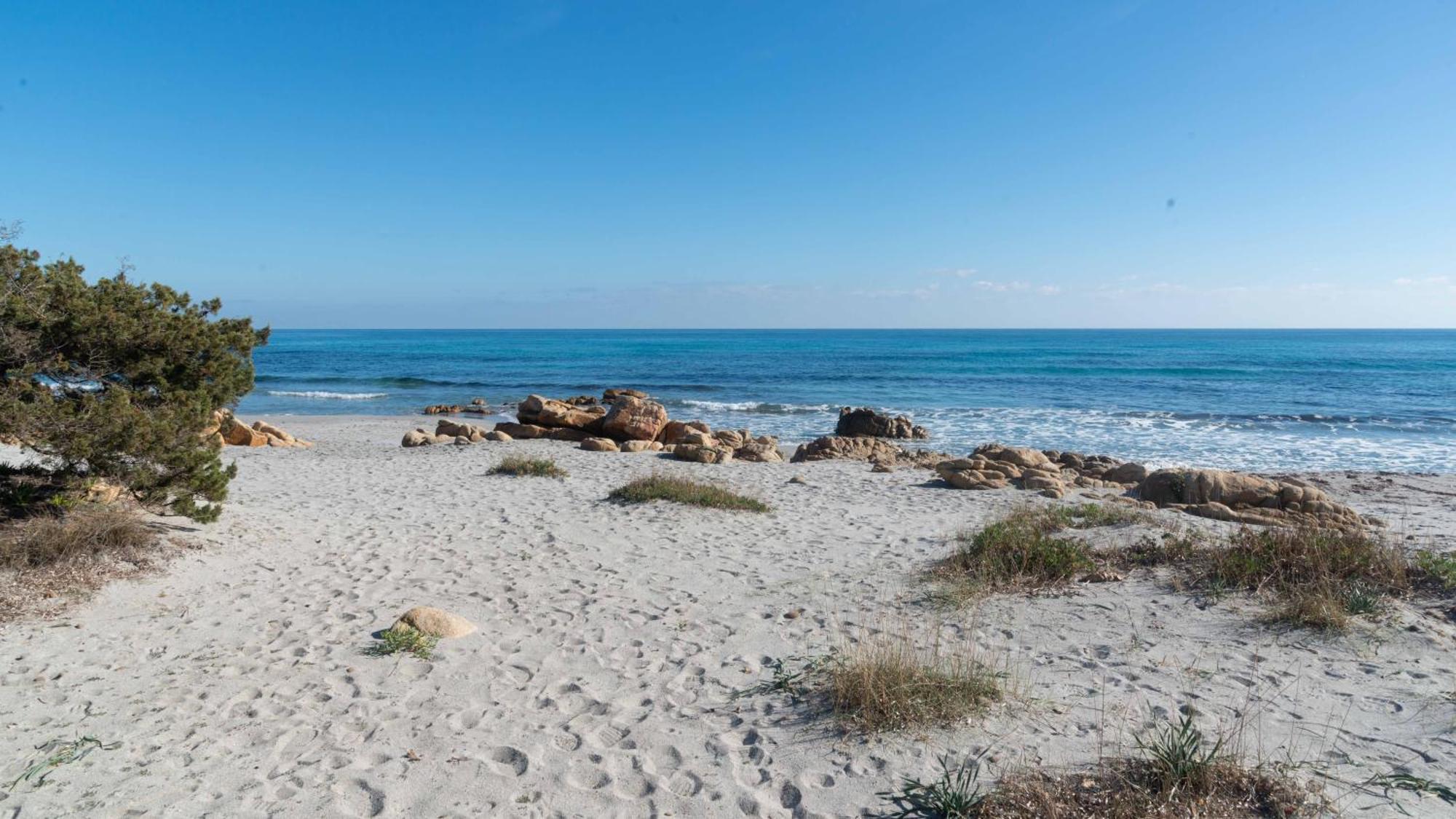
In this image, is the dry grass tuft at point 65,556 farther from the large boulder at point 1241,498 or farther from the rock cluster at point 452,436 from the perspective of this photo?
the large boulder at point 1241,498

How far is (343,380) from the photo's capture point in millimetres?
47062

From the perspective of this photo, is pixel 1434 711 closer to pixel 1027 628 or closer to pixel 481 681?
pixel 1027 628

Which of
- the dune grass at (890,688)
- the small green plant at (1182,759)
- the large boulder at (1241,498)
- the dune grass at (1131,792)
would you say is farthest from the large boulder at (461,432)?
the small green plant at (1182,759)

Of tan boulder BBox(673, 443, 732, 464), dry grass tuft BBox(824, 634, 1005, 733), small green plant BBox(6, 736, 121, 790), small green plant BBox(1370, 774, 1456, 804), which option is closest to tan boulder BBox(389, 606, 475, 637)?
small green plant BBox(6, 736, 121, 790)

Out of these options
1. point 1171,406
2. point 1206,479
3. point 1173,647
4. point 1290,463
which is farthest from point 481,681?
point 1171,406

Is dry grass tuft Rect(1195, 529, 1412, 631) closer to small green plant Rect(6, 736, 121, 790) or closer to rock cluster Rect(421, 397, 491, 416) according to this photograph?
small green plant Rect(6, 736, 121, 790)

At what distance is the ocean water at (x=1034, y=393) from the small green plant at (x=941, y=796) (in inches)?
755

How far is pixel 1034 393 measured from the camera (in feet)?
126

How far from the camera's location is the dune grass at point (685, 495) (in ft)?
38.5

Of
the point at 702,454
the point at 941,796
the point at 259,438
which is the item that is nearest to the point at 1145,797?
the point at 941,796

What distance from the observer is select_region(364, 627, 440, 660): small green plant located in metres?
5.91

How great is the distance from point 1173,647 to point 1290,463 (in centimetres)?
1822

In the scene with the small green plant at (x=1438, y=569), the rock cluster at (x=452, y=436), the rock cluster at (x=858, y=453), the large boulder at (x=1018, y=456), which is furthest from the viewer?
the rock cluster at (x=452, y=436)

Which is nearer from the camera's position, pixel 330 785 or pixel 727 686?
pixel 330 785
